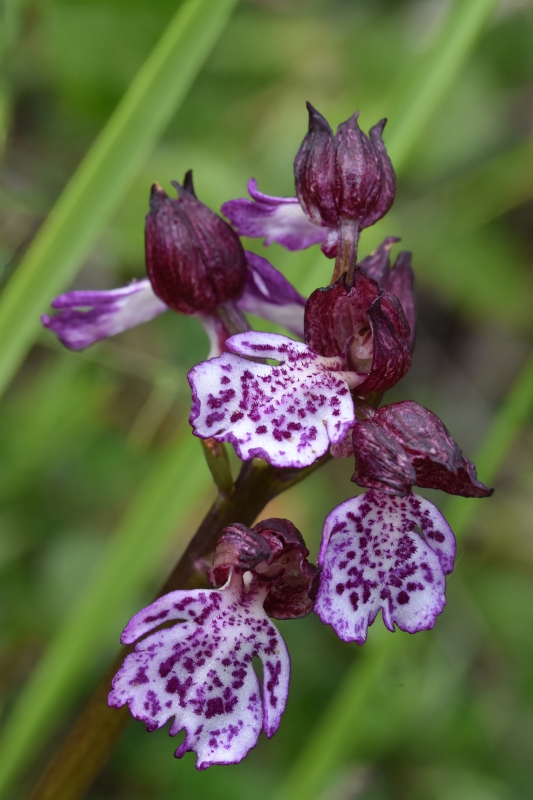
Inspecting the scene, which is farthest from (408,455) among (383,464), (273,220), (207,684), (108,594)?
(108,594)

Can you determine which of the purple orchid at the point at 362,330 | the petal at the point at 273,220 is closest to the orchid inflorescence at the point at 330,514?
the purple orchid at the point at 362,330

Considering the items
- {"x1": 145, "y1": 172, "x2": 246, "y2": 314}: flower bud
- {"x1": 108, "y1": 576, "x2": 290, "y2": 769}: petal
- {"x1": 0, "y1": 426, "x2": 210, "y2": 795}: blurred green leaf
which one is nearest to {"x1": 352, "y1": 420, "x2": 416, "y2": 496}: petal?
{"x1": 108, "y1": 576, "x2": 290, "y2": 769}: petal

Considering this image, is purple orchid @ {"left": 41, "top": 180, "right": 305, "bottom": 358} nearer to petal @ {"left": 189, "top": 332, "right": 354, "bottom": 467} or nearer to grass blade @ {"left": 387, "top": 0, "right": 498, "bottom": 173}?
petal @ {"left": 189, "top": 332, "right": 354, "bottom": 467}

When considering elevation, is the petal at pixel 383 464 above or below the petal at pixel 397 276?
below

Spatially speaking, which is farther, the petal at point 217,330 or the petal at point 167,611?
the petal at point 217,330

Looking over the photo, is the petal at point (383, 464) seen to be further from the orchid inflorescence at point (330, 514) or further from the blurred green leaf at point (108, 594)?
the blurred green leaf at point (108, 594)

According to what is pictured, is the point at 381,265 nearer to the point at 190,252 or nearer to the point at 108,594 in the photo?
the point at 190,252

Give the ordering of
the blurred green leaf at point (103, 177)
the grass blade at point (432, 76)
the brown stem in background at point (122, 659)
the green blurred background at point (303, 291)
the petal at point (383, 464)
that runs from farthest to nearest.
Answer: the green blurred background at point (303, 291), the grass blade at point (432, 76), the blurred green leaf at point (103, 177), the brown stem in background at point (122, 659), the petal at point (383, 464)
